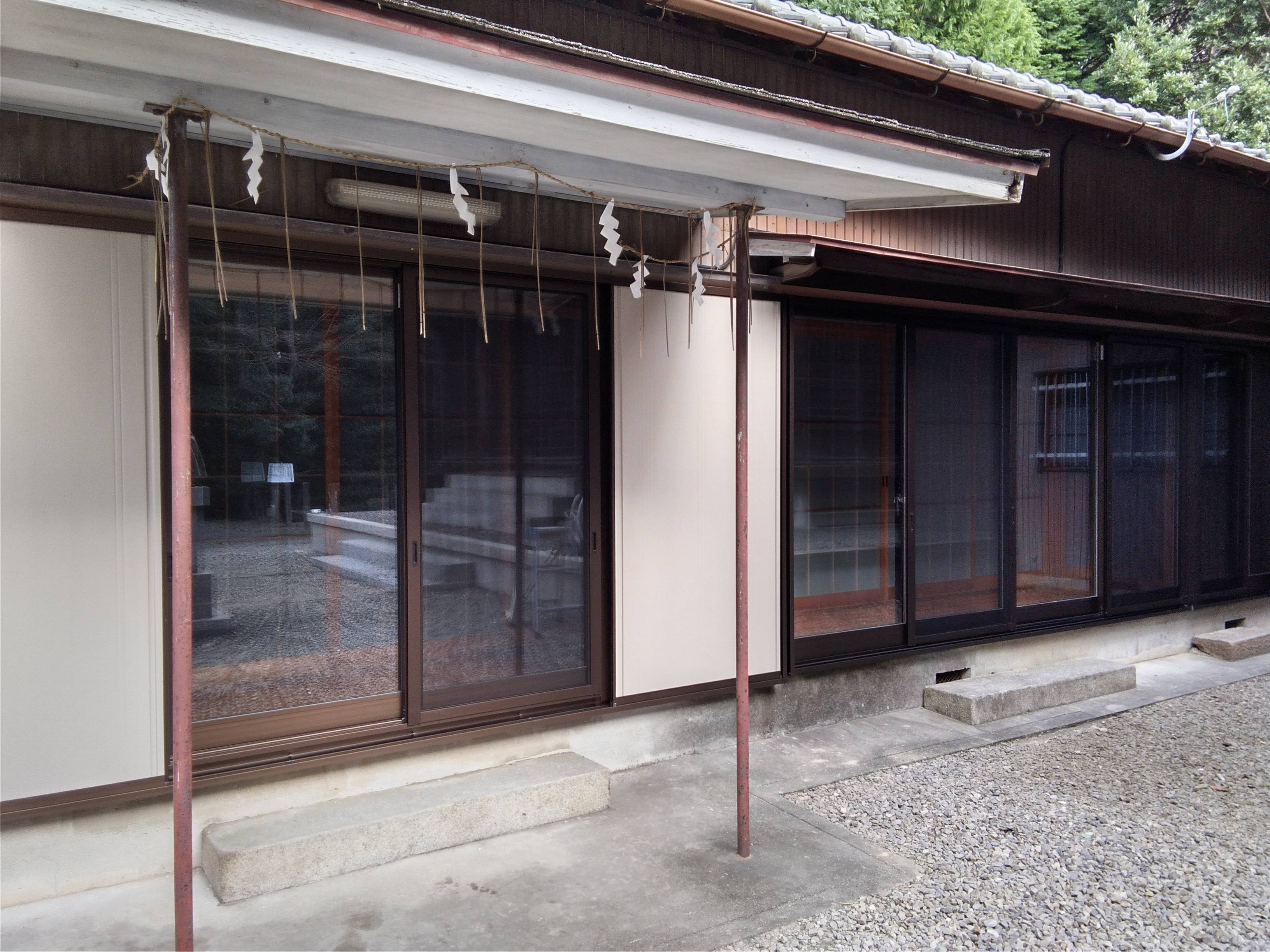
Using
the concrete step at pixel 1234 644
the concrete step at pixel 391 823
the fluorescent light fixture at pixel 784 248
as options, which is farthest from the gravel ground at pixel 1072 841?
the fluorescent light fixture at pixel 784 248

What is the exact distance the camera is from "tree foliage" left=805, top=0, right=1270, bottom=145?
47.9ft

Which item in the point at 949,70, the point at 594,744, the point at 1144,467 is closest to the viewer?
the point at 594,744

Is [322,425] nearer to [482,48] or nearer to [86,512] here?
[86,512]

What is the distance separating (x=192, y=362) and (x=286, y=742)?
5.13 feet

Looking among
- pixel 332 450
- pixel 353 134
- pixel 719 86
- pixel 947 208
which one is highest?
pixel 947 208

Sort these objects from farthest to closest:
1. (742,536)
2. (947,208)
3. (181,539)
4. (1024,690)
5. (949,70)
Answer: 1. (947,208)
2. (1024,690)
3. (949,70)
4. (742,536)
5. (181,539)

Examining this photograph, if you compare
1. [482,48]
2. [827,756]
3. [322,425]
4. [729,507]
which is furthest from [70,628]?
[827,756]

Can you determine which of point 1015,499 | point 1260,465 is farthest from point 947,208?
point 1260,465

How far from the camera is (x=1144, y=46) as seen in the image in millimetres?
15211

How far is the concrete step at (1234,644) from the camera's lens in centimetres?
718

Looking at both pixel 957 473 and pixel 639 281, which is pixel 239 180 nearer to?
pixel 639 281

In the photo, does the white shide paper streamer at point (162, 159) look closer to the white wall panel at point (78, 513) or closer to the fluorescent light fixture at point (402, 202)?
the white wall panel at point (78, 513)

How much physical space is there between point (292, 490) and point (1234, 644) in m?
7.41

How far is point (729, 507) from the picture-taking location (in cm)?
482
